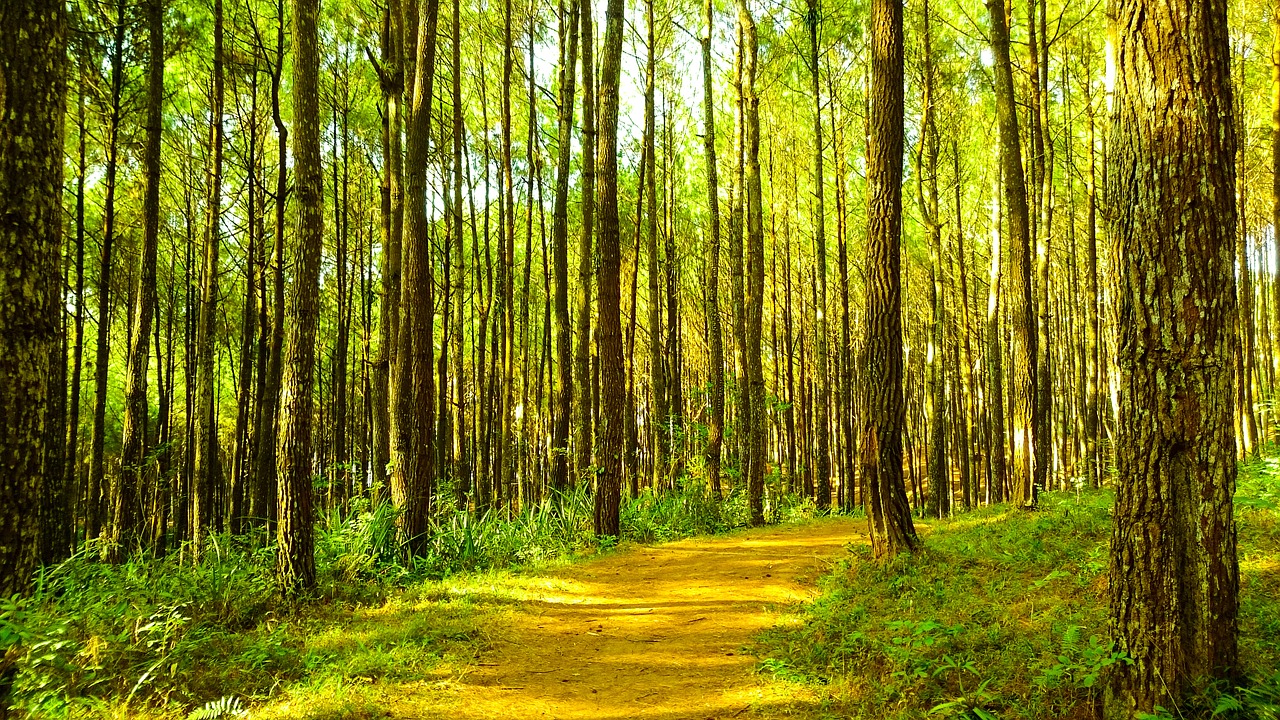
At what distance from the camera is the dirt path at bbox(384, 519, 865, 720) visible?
3.98 m

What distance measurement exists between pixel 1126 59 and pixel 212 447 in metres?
12.9

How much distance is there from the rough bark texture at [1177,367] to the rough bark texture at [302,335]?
238 inches

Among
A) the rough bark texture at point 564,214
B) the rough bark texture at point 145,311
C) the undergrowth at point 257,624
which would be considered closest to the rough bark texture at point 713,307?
the rough bark texture at point 564,214

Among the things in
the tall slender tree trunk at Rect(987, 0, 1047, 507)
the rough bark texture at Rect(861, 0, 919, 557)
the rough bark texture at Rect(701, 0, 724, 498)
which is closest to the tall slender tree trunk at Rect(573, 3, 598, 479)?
the rough bark texture at Rect(701, 0, 724, 498)

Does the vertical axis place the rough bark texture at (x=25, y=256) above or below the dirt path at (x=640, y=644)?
above

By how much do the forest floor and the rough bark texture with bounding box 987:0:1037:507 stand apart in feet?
11.2

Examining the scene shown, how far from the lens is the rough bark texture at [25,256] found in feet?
9.95

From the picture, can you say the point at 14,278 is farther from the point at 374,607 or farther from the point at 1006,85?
the point at 1006,85

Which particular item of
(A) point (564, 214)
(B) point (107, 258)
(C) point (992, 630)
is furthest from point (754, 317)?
(B) point (107, 258)

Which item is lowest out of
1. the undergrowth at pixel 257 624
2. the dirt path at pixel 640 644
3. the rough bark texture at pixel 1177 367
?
the dirt path at pixel 640 644

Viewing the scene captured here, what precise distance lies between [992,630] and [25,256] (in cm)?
549

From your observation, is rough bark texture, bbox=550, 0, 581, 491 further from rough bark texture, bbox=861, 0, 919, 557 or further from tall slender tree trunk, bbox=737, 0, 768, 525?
rough bark texture, bbox=861, 0, 919, 557

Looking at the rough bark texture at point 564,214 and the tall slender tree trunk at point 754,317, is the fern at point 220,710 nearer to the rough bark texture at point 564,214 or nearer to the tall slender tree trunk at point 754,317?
the rough bark texture at point 564,214

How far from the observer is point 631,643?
5.20 m
